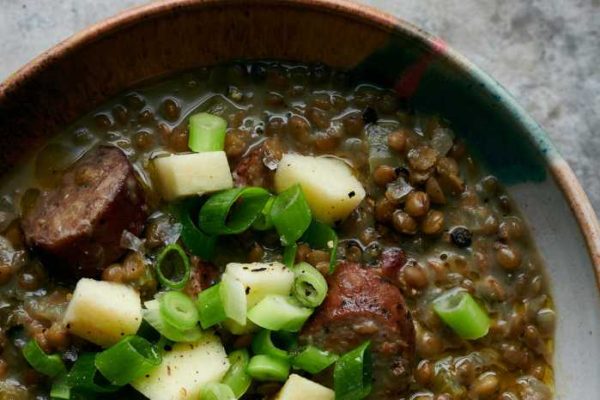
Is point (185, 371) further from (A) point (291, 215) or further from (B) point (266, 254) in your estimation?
(A) point (291, 215)

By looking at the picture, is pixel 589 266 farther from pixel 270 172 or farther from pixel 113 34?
pixel 113 34

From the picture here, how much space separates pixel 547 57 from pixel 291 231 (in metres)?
1.83

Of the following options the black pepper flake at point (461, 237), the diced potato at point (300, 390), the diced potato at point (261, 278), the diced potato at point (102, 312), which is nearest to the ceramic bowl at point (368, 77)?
the black pepper flake at point (461, 237)

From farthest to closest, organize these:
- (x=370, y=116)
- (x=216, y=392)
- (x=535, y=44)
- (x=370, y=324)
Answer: (x=535, y=44), (x=370, y=116), (x=370, y=324), (x=216, y=392)

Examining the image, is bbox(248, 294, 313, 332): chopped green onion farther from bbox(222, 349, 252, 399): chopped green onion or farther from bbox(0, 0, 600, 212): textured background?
bbox(0, 0, 600, 212): textured background

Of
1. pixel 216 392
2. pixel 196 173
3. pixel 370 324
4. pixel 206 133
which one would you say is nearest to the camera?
pixel 216 392

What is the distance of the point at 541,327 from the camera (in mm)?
3850

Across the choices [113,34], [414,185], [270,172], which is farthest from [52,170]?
[414,185]

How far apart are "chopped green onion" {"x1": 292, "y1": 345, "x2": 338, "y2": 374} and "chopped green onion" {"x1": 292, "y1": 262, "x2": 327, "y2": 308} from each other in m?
0.17

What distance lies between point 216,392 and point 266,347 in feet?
0.86

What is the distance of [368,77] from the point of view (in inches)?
155

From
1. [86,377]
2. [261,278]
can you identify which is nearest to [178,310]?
[261,278]

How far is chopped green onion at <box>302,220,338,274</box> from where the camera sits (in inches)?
145

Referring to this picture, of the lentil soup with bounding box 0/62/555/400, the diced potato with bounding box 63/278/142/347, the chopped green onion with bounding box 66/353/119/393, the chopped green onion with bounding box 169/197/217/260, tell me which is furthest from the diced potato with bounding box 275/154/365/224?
the chopped green onion with bounding box 66/353/119/393
